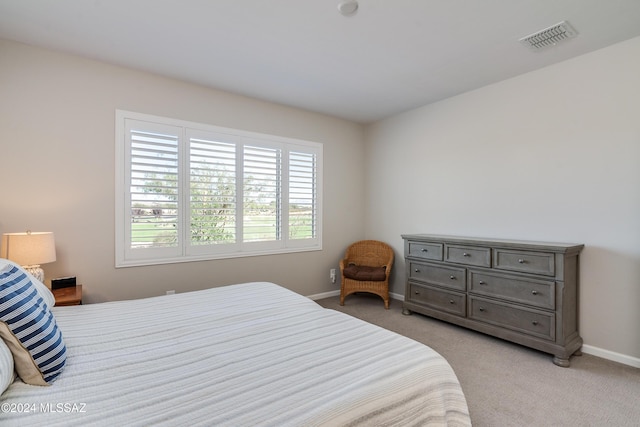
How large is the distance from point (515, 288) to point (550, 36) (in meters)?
2.14

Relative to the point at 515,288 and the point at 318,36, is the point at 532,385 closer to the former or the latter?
the point at 515,288

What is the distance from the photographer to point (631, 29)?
232 cm

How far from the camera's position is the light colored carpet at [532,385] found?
1.85 meters

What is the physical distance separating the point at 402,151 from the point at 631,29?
7.91ft

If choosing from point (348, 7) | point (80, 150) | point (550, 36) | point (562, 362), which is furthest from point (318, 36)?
point (562, 362)

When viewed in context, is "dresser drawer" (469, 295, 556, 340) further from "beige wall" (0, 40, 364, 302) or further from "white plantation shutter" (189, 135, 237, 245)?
"white plantation shutter" (189, 135, 237, 245)

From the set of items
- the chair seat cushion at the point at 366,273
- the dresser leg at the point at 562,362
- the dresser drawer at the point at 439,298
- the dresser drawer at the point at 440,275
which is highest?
the dresser drawer at the point at 440,275

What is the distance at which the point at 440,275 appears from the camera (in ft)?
11.0

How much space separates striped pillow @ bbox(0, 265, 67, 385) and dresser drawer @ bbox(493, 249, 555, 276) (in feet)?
10.6

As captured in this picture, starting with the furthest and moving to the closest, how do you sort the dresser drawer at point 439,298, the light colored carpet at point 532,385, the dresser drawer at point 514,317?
the dresser drawer at point 439,298 → the dresser drawer at point 514,317 → the light colored carpet at point 532,385

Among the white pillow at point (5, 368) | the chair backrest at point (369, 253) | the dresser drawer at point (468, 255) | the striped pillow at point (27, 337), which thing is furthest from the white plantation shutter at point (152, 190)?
the dresser drawer at point (468, 255)

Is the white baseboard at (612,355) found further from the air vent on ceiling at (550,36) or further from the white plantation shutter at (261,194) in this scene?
the white plantation shutter at (261,194)

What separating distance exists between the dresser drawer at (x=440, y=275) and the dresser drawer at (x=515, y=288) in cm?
11

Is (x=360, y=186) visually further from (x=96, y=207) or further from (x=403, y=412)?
(x=403, y=412)
